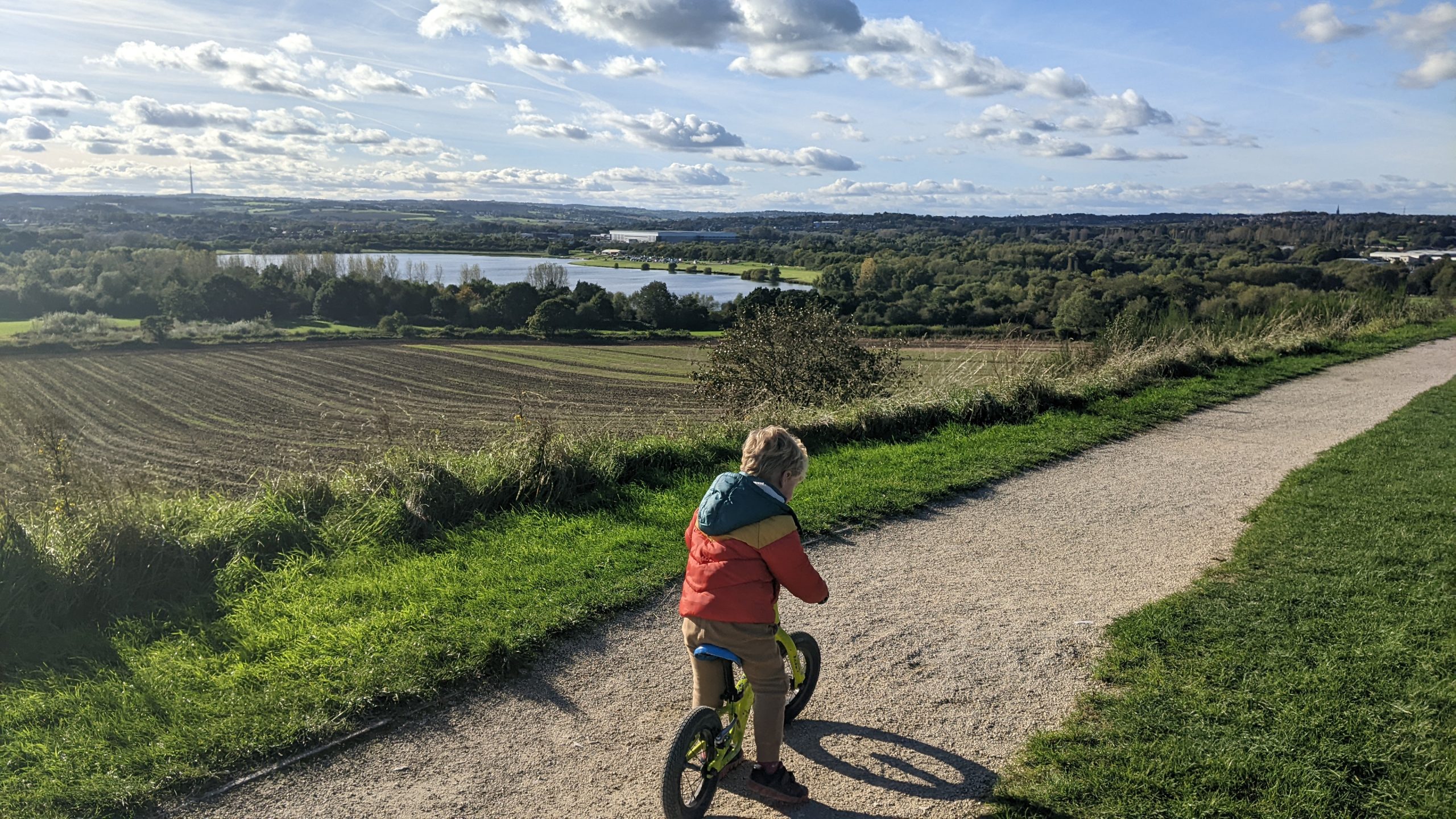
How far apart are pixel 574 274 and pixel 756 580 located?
222 ft

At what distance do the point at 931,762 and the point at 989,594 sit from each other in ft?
7.03

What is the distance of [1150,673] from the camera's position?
4398mm

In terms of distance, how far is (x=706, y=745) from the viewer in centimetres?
337

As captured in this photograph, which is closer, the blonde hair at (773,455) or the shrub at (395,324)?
the blonde hair at (773,455)

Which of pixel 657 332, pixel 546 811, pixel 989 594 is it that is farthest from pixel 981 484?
pixel 657 332

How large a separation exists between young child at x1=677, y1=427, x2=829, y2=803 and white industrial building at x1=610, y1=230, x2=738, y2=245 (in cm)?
9212

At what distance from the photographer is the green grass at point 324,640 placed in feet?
12.3

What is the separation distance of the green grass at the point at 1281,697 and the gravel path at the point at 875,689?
0.26 meters

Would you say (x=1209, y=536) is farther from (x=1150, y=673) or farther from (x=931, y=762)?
→ (x=931, y=762)

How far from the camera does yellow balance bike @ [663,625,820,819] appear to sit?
10.4ft

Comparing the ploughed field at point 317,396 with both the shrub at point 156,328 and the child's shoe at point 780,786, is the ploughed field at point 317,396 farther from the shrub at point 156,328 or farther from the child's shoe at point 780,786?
the child's shoe at point 780,786

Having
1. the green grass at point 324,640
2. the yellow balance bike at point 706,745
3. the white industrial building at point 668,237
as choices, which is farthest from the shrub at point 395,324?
the yellow balance bike at point 706,745

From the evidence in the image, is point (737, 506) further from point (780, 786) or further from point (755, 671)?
point (780, 786)

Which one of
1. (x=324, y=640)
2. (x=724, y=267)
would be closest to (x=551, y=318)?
(x=724, y=267)
